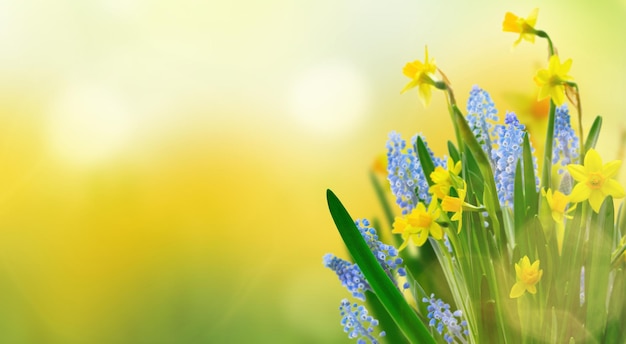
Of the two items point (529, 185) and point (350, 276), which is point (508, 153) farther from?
point (350, 276)

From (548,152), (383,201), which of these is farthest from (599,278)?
(383,201)

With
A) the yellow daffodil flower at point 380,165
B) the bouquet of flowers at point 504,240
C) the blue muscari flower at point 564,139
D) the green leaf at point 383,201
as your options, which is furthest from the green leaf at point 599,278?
the yellow daffodil flower at point 380,165

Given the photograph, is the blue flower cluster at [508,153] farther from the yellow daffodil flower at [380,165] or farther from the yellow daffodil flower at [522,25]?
the yellow daffodil flower at [380,165]

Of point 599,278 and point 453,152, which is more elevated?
point 453,152

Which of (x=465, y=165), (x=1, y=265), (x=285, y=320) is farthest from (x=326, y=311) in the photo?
(x=465, y=165)

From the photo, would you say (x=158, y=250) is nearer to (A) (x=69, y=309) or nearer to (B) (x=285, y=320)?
(A) (x=69, y=309)

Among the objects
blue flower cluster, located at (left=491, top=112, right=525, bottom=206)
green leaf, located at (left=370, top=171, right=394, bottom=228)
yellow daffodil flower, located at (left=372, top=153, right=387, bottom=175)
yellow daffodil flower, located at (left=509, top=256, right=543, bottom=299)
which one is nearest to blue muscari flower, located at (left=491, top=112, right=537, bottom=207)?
blue flower cluster, located at (left=491, top=112, right=525, bottom=206)
